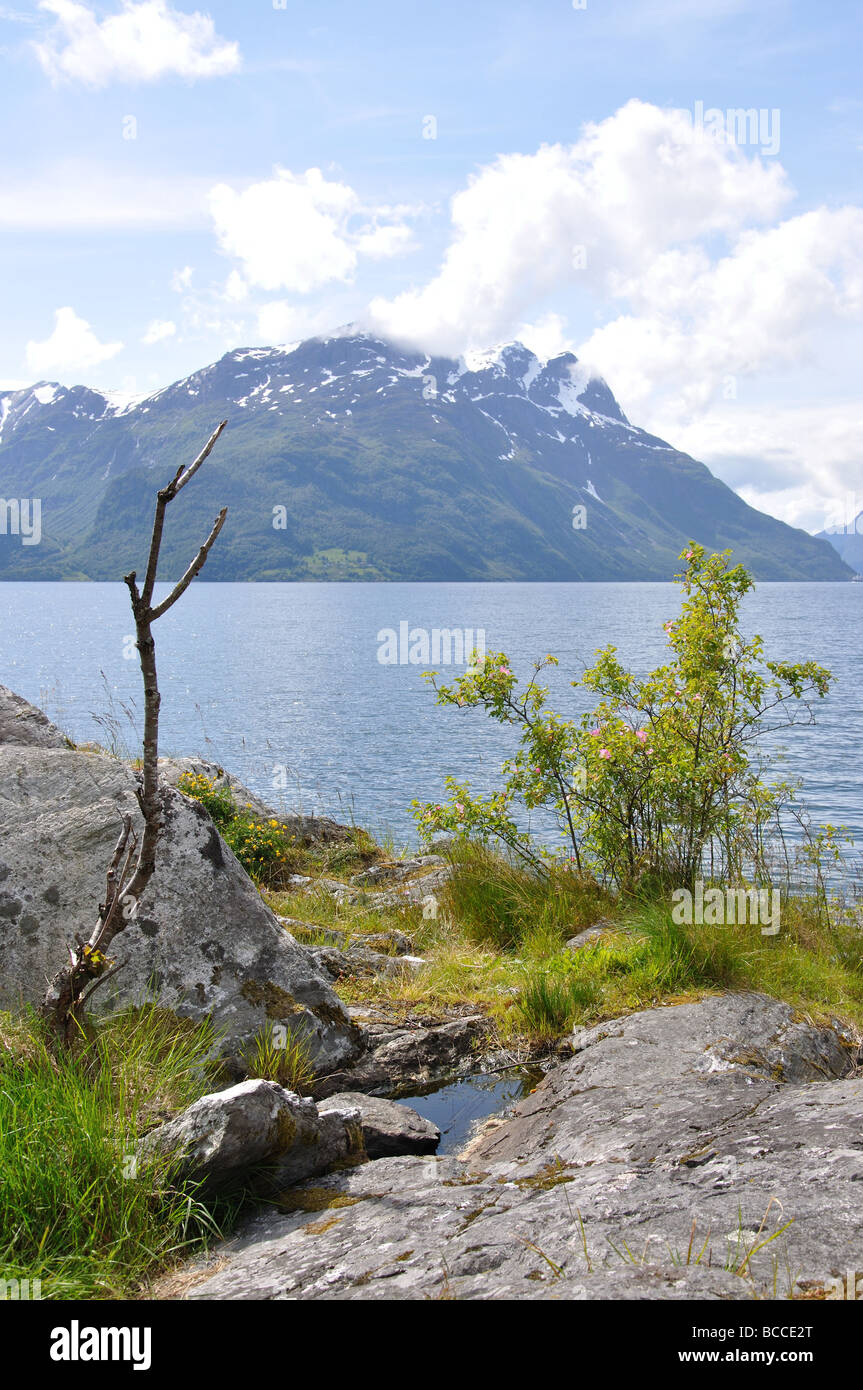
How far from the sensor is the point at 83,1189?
3805 mm

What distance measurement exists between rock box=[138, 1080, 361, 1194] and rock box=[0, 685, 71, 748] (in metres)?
7.50

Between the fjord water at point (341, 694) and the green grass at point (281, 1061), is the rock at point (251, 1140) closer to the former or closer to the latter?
the green grass at point (281, 1061)

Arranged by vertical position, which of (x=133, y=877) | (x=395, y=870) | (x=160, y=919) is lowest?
(x=395, y=870)

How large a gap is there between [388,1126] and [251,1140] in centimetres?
152

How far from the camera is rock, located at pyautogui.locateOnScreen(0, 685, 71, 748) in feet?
36.9

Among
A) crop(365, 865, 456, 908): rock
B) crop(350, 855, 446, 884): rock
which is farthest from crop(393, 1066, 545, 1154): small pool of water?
crop(350, 855, 446, 884): rock

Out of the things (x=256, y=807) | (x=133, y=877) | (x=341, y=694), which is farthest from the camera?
(x=341, y=694)

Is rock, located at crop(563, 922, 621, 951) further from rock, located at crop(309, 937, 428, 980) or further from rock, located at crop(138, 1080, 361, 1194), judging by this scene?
rock, located at crop(138, 1080, 361, 1194)

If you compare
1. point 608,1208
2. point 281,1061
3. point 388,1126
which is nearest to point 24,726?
point 281,1061

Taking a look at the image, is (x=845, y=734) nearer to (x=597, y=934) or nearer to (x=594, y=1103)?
(x=597, y=934)

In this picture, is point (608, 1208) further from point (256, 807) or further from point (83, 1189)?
point (256, 807)
